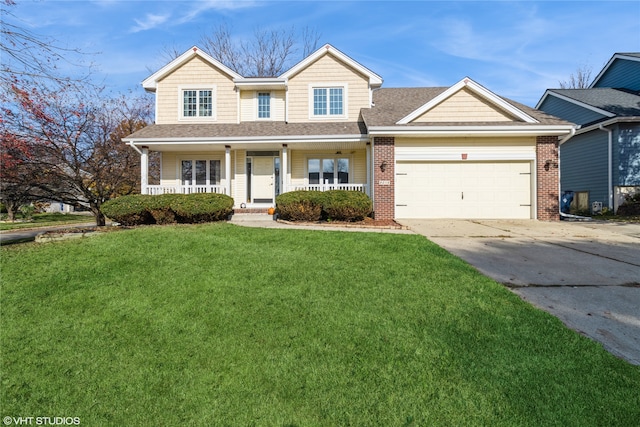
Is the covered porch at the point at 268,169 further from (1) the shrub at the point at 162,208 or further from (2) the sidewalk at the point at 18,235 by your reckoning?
(2) the sidewalk at the point at 18,235

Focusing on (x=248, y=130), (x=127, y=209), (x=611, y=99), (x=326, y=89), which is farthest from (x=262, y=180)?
(x=611, y=99)

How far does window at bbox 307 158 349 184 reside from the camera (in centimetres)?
1475

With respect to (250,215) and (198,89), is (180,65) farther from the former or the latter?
(250,215)

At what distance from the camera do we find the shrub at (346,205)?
35.7 ft

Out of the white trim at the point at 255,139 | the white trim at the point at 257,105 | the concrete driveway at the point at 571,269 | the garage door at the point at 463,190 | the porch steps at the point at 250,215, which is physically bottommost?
the concrete driveway at the point at 571,269

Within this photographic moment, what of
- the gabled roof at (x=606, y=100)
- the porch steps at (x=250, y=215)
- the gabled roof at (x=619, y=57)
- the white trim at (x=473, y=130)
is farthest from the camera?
the gabled roof at (x=619, y=57)

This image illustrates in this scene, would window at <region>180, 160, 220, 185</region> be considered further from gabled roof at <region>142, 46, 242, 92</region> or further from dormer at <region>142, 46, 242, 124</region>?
gabled roof at <region>142, 46, 242, 92</region>

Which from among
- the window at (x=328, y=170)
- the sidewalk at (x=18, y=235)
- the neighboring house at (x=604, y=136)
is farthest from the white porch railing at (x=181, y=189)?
the neighboring house at (x=604, y=136)

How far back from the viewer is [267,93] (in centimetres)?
1521

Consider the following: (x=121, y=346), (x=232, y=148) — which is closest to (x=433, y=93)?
(x=232, y=148)

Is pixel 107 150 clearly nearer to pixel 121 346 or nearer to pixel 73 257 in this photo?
pixel 73 257

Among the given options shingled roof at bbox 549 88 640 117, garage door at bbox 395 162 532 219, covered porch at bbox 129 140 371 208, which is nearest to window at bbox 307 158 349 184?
covered porch at bbox 129 140 371 208

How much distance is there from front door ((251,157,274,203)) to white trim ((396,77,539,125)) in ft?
19.7

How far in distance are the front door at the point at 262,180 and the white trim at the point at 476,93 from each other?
6010 millimetres
